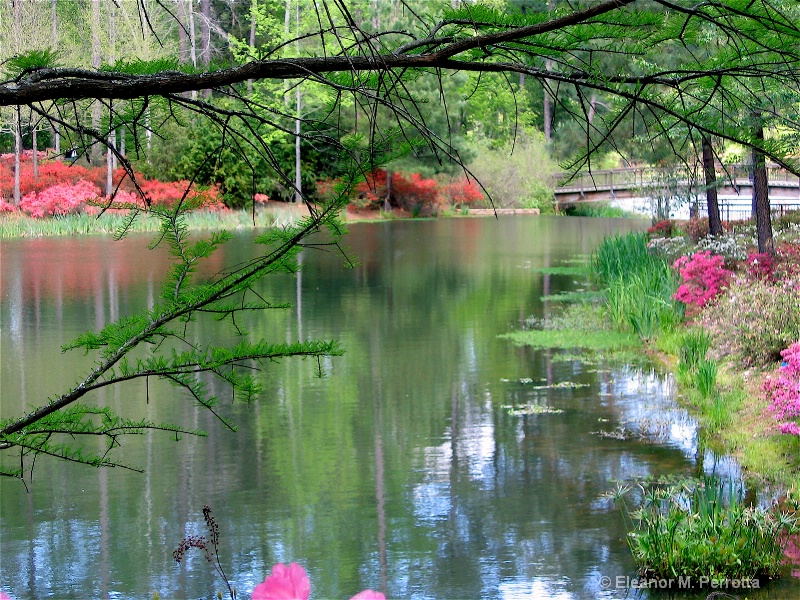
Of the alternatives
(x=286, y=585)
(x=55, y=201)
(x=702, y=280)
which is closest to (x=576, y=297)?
(x=702, y=280)

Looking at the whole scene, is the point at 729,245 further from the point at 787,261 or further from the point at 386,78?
the point at 386,78

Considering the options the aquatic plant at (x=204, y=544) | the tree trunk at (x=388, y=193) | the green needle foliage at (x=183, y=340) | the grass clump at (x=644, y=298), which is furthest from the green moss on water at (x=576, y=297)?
the tree trunk at (x=388, y=193)

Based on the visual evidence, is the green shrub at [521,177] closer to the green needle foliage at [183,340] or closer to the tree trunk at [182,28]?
the tree trunk at [182,28]

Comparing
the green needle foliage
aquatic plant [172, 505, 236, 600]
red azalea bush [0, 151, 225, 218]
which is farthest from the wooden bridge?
red azalea bush [0, 151, 225, 218]

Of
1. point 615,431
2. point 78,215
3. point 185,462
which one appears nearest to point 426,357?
point 615,431

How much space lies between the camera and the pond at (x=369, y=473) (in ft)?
18.8

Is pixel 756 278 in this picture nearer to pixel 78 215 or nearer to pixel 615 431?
pixel 615 431

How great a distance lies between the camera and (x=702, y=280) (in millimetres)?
12375

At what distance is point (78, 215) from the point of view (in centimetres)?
3222

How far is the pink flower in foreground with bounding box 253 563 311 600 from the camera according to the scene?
3.19ft

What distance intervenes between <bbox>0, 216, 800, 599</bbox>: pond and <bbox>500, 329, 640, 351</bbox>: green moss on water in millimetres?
403

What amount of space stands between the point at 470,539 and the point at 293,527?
1044 millimetres

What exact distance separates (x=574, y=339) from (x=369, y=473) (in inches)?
235

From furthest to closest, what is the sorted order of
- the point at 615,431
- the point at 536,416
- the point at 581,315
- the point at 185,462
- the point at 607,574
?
the point at 581,315
the point at 536,416
the point at 615,431
the point at 185,462
the point at 607,574
